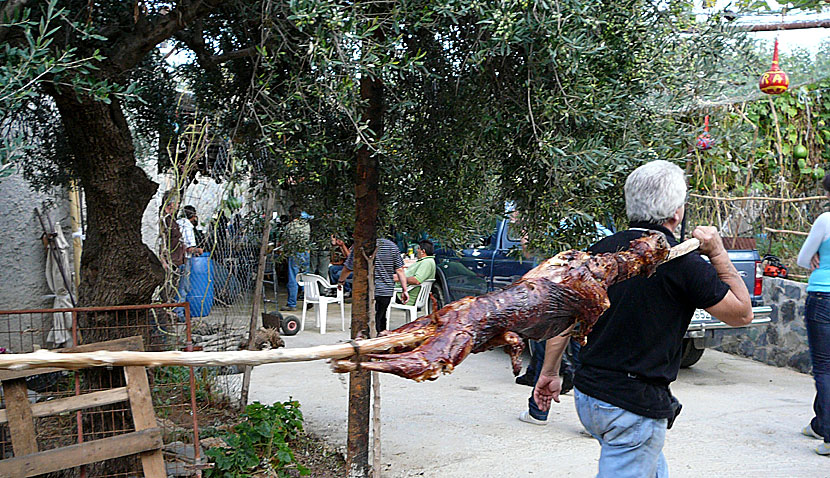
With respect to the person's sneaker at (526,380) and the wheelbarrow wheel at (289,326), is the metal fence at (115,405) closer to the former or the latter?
the person's sneaker at (526,380)

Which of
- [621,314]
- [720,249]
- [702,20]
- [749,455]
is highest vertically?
[702,20]

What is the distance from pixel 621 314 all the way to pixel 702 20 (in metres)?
2.20

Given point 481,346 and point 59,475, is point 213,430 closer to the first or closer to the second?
point 59,475

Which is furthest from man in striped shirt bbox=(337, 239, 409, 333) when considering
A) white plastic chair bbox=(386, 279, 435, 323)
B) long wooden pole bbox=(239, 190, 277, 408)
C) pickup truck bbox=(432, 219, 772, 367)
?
long wooden pole bbox=(239, 190, 277, 408)

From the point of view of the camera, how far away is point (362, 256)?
480cm

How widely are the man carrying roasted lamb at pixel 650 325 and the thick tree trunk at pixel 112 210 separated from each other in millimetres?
3016

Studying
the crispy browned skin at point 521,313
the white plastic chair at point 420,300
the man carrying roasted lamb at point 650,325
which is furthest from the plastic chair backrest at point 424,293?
the crispy browned skin at point 521,313

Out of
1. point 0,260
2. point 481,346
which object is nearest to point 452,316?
point 481,346

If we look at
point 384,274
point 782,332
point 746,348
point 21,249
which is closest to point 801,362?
point 782,332

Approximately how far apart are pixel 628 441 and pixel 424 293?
26.4ft

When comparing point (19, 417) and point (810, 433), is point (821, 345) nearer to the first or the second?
point (810, 433)

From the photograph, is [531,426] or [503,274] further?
[503,274]

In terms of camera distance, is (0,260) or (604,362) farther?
(0,260)

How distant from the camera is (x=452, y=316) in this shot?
208 centimetres
